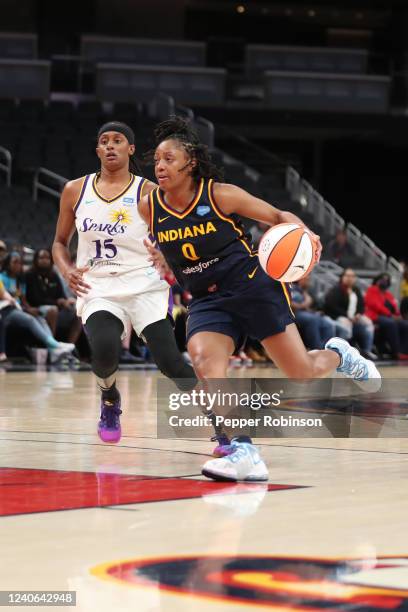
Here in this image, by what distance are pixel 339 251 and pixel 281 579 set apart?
58.7ft

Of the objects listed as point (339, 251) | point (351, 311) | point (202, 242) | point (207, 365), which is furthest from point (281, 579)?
point (339, 251)

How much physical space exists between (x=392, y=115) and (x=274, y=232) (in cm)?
2059

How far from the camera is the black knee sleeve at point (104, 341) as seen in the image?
6113 millimetres

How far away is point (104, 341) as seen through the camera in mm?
6105

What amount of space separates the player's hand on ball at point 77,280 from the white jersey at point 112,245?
0.23 feet

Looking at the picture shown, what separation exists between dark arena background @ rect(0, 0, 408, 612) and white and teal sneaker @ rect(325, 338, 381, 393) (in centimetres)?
35

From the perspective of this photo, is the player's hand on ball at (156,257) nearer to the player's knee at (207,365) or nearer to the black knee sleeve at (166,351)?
the black knee sleeve at (166,351)

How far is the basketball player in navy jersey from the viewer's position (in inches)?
216

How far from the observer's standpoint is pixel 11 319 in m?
12.9

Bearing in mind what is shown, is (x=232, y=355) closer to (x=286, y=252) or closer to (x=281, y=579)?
(x=286, y=252)

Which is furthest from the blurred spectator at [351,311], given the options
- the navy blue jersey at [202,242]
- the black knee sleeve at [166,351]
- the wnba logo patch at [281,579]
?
the wnba logo patch at [281,579]

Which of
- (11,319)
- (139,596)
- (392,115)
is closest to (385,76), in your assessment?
(392,115)

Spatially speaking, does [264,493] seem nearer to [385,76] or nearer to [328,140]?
[385,76]

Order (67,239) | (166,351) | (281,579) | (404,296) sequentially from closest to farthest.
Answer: (281,579) → (166,351) → (67,239) → (404,296)
